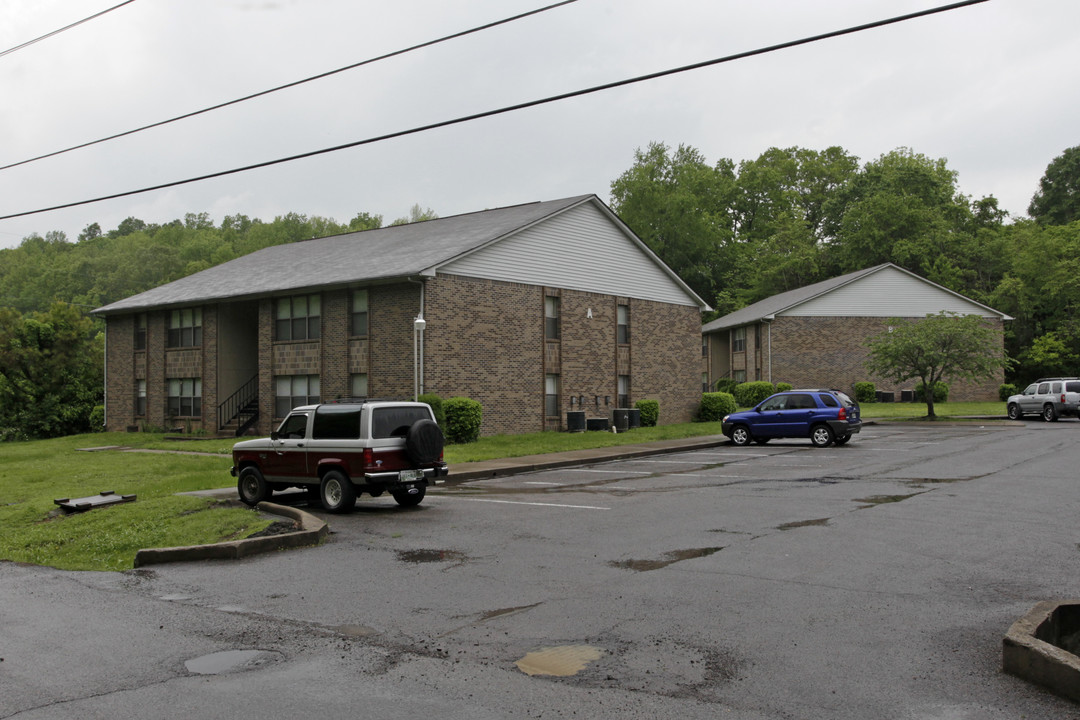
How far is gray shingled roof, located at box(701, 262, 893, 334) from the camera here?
5269 centimetres

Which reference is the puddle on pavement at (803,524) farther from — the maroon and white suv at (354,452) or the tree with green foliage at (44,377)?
the tree with green foliage at (44,377)

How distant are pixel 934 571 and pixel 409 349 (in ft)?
70.7

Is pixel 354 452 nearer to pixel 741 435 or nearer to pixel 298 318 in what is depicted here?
pixel 741 435

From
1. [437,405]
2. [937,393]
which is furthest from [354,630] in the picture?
[937,393]

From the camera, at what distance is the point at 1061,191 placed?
8069 centimetres

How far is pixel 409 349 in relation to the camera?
28766 millimetres

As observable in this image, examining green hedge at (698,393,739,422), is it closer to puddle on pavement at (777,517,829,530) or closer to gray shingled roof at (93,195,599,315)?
gray shingled roof at (93,195,599,315)

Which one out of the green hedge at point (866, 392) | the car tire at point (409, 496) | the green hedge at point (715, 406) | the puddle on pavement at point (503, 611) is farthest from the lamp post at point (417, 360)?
the green hedge at point (866, 392)

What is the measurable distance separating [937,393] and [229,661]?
51766 mm

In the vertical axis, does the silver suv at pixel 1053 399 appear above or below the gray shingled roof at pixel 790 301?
below

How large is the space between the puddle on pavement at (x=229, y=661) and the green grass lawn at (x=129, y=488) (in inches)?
189

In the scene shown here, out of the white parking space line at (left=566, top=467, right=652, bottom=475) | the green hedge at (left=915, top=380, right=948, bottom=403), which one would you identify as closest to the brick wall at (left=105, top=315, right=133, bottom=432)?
the white parking space line at (left=566, top=467, right=652, bottom=475)

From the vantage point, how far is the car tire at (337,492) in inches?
568

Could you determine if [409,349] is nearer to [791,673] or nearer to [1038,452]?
[1038,452]
